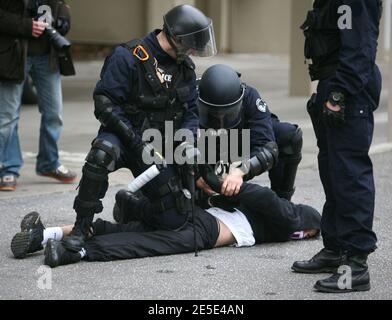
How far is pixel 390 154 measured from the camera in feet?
32.6

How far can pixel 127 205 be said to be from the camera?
20.9 feet

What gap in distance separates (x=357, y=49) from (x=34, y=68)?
3713 mm

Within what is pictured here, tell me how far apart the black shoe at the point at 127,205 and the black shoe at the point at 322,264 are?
1.28 meters

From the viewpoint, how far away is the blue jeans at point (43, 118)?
7695mm

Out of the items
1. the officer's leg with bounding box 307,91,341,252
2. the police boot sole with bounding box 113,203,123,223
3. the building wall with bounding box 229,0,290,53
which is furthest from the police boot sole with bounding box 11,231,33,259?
the building wall with bounding box 229,0,290,53

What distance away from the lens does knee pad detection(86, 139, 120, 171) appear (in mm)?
5664

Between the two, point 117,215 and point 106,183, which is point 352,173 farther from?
point 117,215

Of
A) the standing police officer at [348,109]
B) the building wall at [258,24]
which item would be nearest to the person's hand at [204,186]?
the standing police officer at [348,109]

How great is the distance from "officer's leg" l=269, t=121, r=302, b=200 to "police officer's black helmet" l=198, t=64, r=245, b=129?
522mm

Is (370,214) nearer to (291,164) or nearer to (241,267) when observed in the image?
(241,267)

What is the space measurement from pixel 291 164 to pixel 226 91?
0.89 metres

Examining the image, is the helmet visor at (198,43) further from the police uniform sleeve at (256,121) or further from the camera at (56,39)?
the camera at (56,39)

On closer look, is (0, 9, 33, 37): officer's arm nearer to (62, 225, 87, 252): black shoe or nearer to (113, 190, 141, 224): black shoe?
(113, 190, 141, 224): black shoe

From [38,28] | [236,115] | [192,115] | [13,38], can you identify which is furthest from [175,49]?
[13,38]
